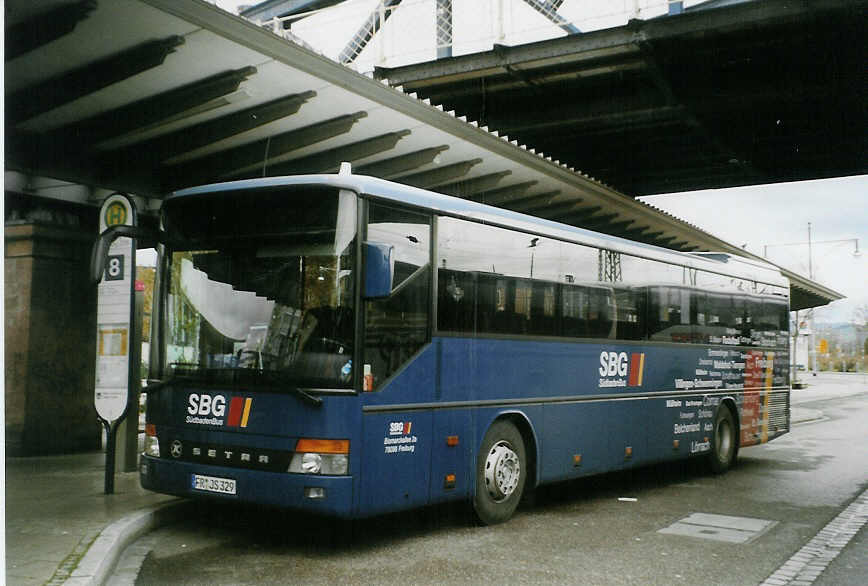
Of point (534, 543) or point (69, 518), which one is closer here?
point (69, 518)

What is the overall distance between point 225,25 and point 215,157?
4153mm

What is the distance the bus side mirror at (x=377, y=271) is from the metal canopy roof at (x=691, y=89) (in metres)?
9.19

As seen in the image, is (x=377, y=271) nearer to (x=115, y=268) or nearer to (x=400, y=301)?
(x=400, y=301)

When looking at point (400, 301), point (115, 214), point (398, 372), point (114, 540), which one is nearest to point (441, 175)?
point (115, 214)

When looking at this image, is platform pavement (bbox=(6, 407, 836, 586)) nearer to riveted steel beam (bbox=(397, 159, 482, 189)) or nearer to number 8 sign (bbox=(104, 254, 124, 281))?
number 8 sign (bbox=(104, 254, 124, 281))

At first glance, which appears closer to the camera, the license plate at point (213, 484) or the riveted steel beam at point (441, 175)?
the license plate at point (213, 484)

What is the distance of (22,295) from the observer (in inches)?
490

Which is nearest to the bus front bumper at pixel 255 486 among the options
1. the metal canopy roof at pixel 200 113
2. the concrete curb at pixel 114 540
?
the concrete curb at pixel 114 540

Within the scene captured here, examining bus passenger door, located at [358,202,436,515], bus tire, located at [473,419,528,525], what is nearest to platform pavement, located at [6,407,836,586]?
bus passenger door, located at [358,202,436,515]

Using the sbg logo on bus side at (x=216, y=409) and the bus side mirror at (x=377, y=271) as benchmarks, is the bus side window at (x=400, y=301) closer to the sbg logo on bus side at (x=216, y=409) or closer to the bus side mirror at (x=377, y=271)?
the bus side mirror at (x=377, y=271)

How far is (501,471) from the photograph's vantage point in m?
8.80

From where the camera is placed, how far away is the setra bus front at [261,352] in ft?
23.2

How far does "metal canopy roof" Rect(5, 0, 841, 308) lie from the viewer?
8.05 meters

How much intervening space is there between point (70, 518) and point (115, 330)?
221cm
